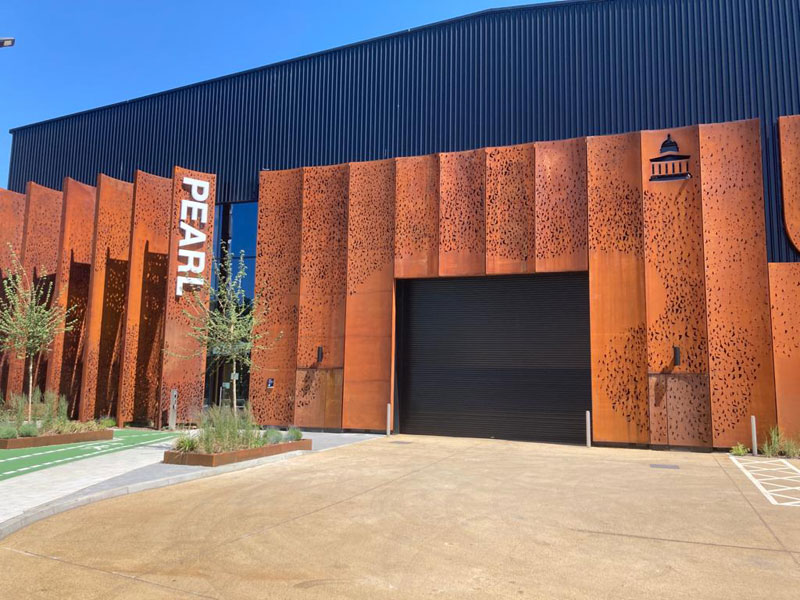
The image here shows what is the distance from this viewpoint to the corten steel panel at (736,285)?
16.5 metres

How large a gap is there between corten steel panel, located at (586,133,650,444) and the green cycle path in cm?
1339

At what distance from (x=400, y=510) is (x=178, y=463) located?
241 inches

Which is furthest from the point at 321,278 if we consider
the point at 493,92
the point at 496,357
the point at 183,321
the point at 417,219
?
the point at 493,92

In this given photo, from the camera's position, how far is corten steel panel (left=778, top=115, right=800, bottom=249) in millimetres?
17375

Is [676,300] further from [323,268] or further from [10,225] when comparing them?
[10,225]

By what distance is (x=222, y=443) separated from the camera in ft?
44.1

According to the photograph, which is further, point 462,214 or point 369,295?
point 369,295

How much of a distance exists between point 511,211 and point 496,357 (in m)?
4.80

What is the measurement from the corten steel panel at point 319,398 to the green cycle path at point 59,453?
14.1 feet

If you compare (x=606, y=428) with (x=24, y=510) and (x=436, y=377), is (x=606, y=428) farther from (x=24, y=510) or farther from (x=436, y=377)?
(x=24, y=510)

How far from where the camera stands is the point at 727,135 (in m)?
17.6

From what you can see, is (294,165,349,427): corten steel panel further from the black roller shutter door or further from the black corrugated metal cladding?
the black corrugated metal cladding

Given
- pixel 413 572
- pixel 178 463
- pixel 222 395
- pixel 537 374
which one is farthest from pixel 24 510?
pixel 222 395

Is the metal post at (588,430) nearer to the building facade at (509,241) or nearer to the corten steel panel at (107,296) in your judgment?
the building facade at (509,241)
